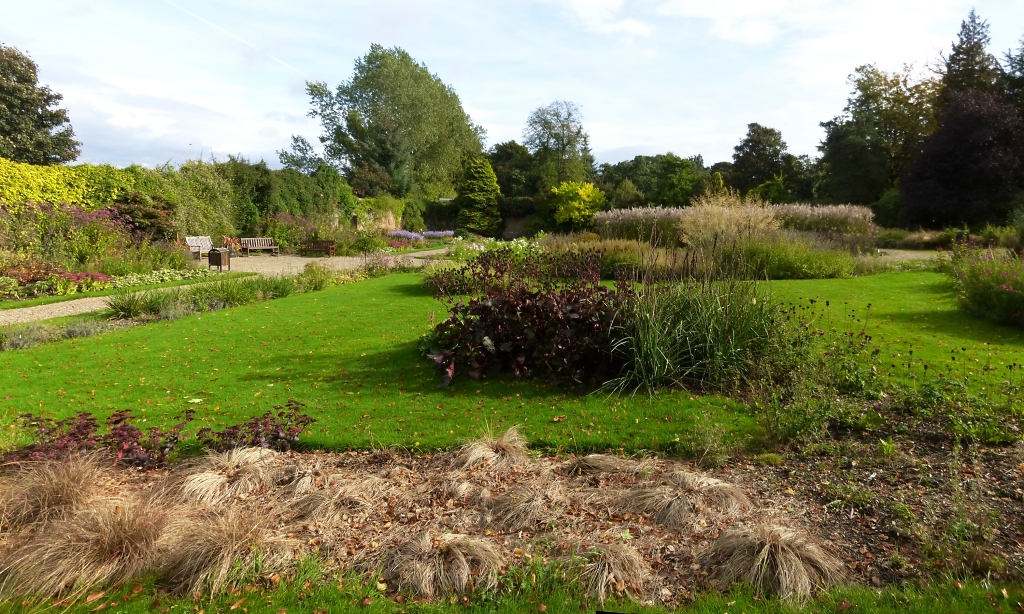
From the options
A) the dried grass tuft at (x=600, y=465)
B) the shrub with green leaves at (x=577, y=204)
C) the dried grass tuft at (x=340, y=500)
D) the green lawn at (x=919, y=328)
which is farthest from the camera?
the shrub with green leaves at (x=577, y=204)

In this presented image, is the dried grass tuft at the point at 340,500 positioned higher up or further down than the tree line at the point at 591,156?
further down

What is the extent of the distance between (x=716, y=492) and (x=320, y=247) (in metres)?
21.4

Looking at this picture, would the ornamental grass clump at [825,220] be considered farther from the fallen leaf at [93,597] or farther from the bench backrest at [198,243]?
the fallen leaf at [93,597]

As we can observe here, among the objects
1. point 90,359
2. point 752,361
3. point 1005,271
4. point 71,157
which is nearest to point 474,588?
point 752,361

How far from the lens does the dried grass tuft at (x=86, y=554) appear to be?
2621 mm

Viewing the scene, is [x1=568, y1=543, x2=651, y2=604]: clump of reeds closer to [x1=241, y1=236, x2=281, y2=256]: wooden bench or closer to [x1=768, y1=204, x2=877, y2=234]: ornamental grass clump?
[x1=768, y1=204, x2=877, y2=234]: ornamental grass clump

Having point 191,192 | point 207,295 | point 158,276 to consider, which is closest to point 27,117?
point 191,192

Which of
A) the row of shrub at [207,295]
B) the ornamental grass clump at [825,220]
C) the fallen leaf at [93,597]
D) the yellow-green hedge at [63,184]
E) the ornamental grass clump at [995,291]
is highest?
the yellow-green hedge at [63,184]

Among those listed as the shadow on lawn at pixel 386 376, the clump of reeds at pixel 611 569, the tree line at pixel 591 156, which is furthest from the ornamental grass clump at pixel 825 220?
the clump of reeds at pixel 611 569

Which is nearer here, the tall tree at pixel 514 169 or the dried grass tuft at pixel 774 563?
the dried grass tuft at pixel 774 563

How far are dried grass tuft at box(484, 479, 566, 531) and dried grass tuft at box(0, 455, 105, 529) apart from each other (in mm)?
2187

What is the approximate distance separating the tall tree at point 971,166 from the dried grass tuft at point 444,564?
24.8 metres

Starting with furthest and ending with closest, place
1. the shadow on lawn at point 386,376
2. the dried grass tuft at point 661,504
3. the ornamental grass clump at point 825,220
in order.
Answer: the ornamental grass clump at point 825,220, the shadow on lawn at point 386,376, the dried grass tuft at point 661,504

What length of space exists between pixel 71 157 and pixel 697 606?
110 feet
